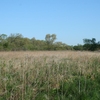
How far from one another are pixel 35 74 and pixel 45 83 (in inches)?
27.8

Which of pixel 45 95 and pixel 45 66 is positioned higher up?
pixel 45 66

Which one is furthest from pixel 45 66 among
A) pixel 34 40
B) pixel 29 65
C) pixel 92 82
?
pixel 34 40

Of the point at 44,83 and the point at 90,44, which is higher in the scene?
the point at 90,44

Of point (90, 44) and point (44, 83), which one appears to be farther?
point (90, 44)

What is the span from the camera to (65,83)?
6.11 metres

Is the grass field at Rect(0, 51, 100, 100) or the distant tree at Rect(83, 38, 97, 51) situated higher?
the distant tree at Rect(83, 38, 97, 51)

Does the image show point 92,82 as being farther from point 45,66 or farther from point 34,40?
point 34,40

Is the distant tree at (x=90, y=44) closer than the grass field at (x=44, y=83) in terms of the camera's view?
No

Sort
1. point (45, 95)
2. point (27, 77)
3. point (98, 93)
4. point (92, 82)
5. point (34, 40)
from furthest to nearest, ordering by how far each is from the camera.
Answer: point (34, 40)
point (92, 82)
point (27, 77)
point (98, 93)
point (45, 95)

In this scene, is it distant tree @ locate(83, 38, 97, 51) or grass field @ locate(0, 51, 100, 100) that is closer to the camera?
grass field @ locate(0, 51, 100, 100)

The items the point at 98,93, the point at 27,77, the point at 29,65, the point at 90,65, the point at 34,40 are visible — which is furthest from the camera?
the point at 34,40

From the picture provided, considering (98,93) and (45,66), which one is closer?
(98,93)

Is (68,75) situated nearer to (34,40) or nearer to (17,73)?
(17,73)

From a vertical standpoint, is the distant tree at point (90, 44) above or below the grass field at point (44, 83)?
above
